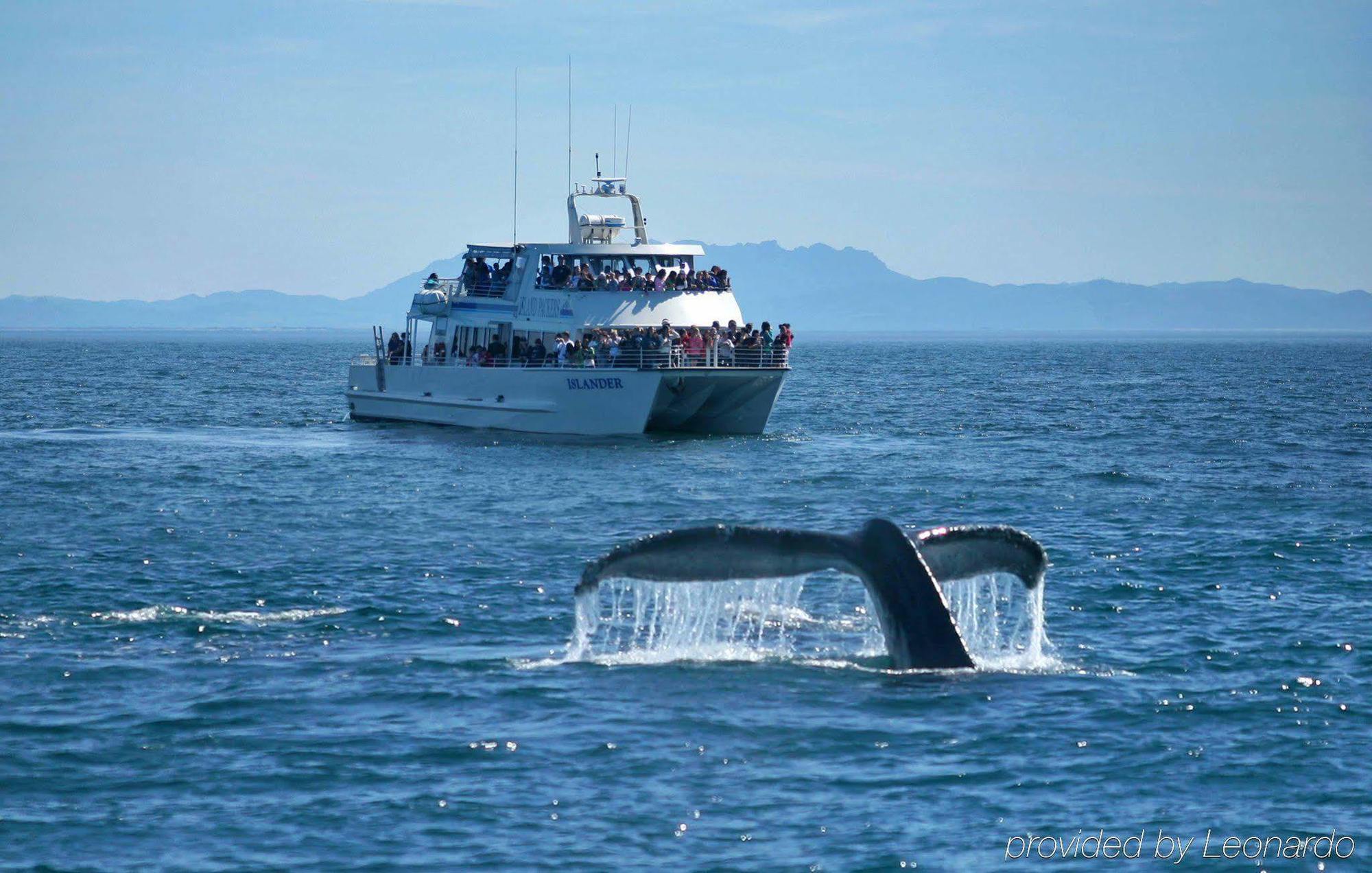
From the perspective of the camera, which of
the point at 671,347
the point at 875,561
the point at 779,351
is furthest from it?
the point at 779,351

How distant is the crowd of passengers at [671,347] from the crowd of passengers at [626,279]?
1330 millimetres

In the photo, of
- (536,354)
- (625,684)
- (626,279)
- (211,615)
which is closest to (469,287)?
(536,354)

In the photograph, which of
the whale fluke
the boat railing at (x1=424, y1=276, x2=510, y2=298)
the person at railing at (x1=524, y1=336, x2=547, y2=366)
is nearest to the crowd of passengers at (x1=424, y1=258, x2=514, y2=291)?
the boat railing at (x1=424, y1=276, x2=510, y2=298)

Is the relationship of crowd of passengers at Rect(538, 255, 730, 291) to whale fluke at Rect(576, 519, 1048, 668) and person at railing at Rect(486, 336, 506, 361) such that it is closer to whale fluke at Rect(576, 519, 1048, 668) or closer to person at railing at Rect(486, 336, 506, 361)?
person at railing at Rect(486, 336, 506, 361)

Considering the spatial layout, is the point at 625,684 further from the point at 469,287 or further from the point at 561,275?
the point at 469,287

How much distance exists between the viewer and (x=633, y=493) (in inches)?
1243

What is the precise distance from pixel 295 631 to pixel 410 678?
8.78 ft

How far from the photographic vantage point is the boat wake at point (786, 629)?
643 inches

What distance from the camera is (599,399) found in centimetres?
4150

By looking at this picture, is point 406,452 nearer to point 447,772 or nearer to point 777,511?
point 777,511

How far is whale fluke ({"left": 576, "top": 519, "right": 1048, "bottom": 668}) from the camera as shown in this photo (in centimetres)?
1250

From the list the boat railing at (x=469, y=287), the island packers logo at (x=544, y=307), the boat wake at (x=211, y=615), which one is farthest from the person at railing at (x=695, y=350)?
the boat wake at (x=211, y=615)

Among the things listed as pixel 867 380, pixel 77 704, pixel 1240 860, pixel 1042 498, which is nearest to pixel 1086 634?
pixel 1240 860

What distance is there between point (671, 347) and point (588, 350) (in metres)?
2.38
